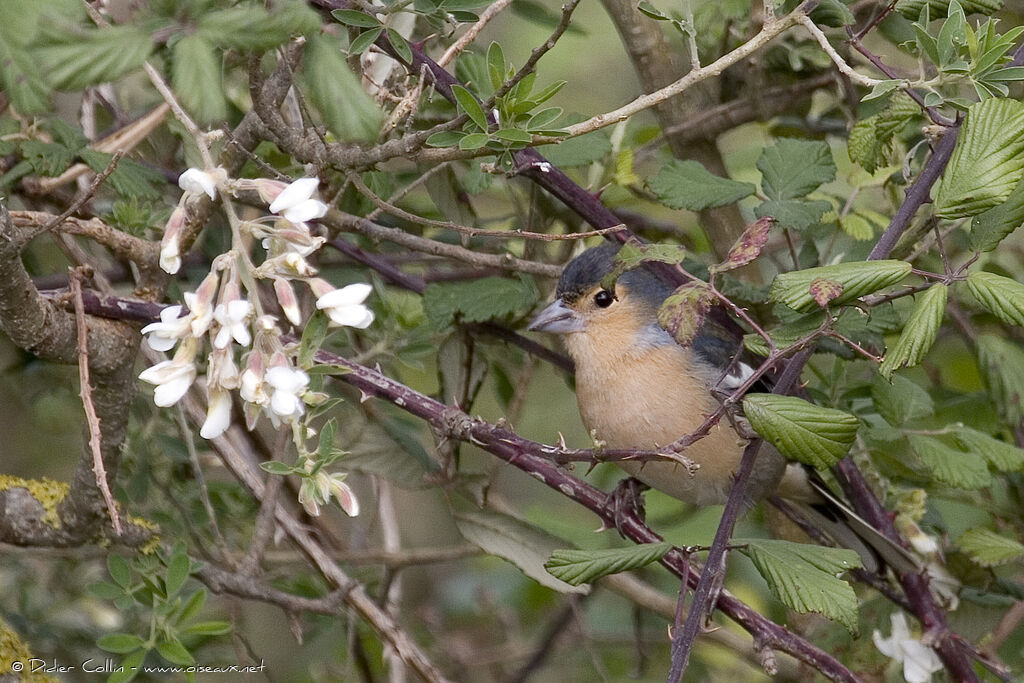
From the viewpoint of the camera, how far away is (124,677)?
100 inches

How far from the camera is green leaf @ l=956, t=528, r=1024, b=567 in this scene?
2.95m

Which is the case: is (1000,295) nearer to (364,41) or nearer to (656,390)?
(364,41)

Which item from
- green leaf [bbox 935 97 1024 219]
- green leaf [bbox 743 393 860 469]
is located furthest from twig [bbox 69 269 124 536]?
green leaf [bbox 935 97 1024 219]

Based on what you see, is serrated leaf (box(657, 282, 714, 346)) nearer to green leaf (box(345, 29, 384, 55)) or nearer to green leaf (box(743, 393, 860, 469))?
green leaf (box(743, 393, 860, 469))

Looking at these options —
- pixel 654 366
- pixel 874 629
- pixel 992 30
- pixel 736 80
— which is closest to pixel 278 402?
pixel 992 30

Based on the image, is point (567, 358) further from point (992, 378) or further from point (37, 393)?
point (37, 393)

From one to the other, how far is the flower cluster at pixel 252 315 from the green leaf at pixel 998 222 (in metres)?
1.32

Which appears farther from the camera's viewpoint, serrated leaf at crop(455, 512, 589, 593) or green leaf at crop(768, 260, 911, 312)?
serrated leaf at crop(455, 512, 589, 593)

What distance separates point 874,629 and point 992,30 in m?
1.95

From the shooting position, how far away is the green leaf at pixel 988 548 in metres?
2.95

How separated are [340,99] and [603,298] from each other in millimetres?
2303

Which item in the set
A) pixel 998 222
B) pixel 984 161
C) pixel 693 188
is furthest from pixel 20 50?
pixel 693 188

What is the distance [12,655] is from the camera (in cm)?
273

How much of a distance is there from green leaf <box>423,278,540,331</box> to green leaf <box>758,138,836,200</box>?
791 mm
